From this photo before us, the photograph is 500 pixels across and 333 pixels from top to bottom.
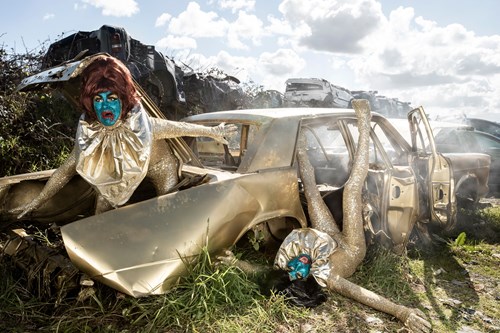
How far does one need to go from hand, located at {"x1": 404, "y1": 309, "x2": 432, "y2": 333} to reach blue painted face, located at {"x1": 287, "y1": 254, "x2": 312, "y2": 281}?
0.74 m

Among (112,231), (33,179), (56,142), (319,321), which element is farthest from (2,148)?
(319,321)

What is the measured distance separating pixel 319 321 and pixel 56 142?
16.6 feet

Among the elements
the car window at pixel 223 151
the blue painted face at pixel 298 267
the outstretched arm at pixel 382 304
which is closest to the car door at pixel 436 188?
the outstretched arm at pixel 382 304

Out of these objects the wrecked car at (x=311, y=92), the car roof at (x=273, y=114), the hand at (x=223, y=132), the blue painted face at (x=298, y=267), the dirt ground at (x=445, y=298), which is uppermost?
the wrecked car at (x=311, y=92)

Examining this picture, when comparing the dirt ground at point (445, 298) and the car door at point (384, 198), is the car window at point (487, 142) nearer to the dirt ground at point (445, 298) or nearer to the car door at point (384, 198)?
the dirt ground at point (445, 298)

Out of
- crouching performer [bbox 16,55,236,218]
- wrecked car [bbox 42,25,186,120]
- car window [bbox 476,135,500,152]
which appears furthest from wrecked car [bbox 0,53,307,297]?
car window [bbox 476,135,500,152]

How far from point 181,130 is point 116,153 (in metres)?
0.48

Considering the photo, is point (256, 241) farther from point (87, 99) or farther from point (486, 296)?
point (486, 296)

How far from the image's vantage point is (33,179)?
3133 mm

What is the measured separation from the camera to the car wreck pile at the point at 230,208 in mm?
2275

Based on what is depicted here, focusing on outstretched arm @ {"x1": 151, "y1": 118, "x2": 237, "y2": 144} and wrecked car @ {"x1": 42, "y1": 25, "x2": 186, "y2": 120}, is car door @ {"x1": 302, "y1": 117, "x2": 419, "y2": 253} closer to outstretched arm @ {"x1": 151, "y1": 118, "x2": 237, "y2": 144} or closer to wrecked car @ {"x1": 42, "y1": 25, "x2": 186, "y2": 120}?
outstretched arm @ {"x1": 151, "y1": 118, "x2": 237, "y2": 144}

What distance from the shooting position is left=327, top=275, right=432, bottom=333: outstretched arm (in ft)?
8.46

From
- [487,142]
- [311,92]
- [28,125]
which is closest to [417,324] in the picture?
[28,125]

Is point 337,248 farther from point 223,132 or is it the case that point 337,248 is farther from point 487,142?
point 487,142
